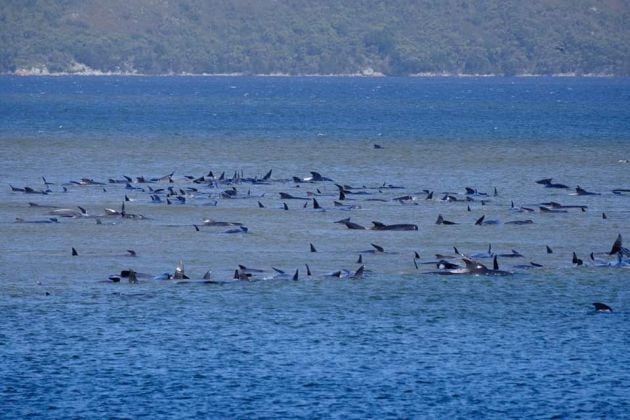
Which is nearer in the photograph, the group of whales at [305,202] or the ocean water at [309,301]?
the ocean water at [309,301]

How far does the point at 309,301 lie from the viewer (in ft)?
96.0

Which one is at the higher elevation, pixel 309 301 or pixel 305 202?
pixel 305 202

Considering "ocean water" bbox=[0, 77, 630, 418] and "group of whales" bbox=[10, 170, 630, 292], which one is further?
"group of whales" bbox=[10, 170, 630, 292]

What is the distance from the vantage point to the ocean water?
2217cm

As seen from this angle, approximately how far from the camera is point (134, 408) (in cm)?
2123

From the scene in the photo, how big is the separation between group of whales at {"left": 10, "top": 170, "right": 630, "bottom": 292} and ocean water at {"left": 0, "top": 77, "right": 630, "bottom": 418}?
247mm

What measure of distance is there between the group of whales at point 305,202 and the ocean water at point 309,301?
0.25 meters

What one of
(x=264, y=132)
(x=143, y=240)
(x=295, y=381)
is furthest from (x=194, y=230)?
(x=264, y=132)

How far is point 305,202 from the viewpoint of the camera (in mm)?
47750

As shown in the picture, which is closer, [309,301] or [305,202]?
[309,301]

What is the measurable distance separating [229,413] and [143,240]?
17993 millimetres

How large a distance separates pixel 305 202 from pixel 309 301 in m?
18.6

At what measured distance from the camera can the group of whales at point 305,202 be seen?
107 feet

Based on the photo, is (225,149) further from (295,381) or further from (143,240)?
(295,381)
